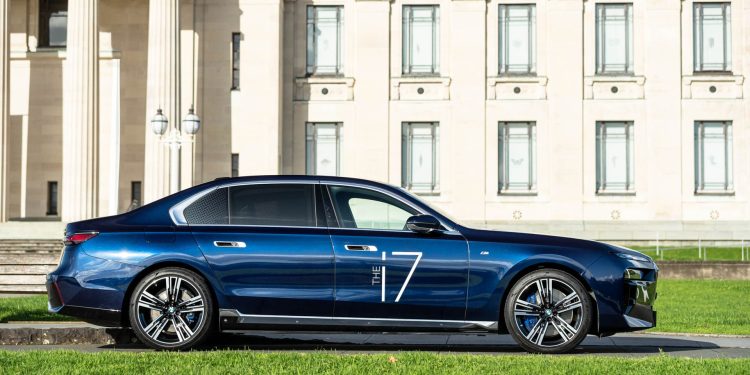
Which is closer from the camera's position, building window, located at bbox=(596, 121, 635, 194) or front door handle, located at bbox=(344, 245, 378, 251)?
front door handle, located at bbox=(344, 245, 378, 251)

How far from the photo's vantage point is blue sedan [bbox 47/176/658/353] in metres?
12.8

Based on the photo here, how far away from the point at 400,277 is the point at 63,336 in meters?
3.86

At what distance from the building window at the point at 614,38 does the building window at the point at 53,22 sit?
19.0 meters

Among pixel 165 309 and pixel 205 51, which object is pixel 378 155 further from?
pixel 165 309

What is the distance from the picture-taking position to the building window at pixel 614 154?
45.8 meters

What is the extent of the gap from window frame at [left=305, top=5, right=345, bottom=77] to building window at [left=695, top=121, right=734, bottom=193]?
12423mm

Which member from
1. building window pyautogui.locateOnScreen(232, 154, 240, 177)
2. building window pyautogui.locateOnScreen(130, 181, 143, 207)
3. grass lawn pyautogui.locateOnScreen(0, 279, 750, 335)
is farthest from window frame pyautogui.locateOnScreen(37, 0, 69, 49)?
grass lawn pyautogui.locateOnScreen(0, 279, 750, 335)

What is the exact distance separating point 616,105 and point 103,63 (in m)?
17.7

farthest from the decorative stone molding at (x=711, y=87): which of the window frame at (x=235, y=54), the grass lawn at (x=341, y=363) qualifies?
the grass lawn at (x=341, y=363)

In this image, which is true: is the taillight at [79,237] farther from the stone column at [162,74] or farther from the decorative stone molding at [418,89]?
the decorative stone molding at [418,89]

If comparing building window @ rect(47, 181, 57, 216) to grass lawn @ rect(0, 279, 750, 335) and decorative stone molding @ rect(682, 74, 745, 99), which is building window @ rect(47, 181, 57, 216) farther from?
grass lawn @ rect(0, 279, 750, 335)

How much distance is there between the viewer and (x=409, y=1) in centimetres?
4597

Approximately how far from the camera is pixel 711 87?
45438 millimetres

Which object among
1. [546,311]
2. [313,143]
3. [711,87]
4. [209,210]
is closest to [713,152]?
[711,87]
